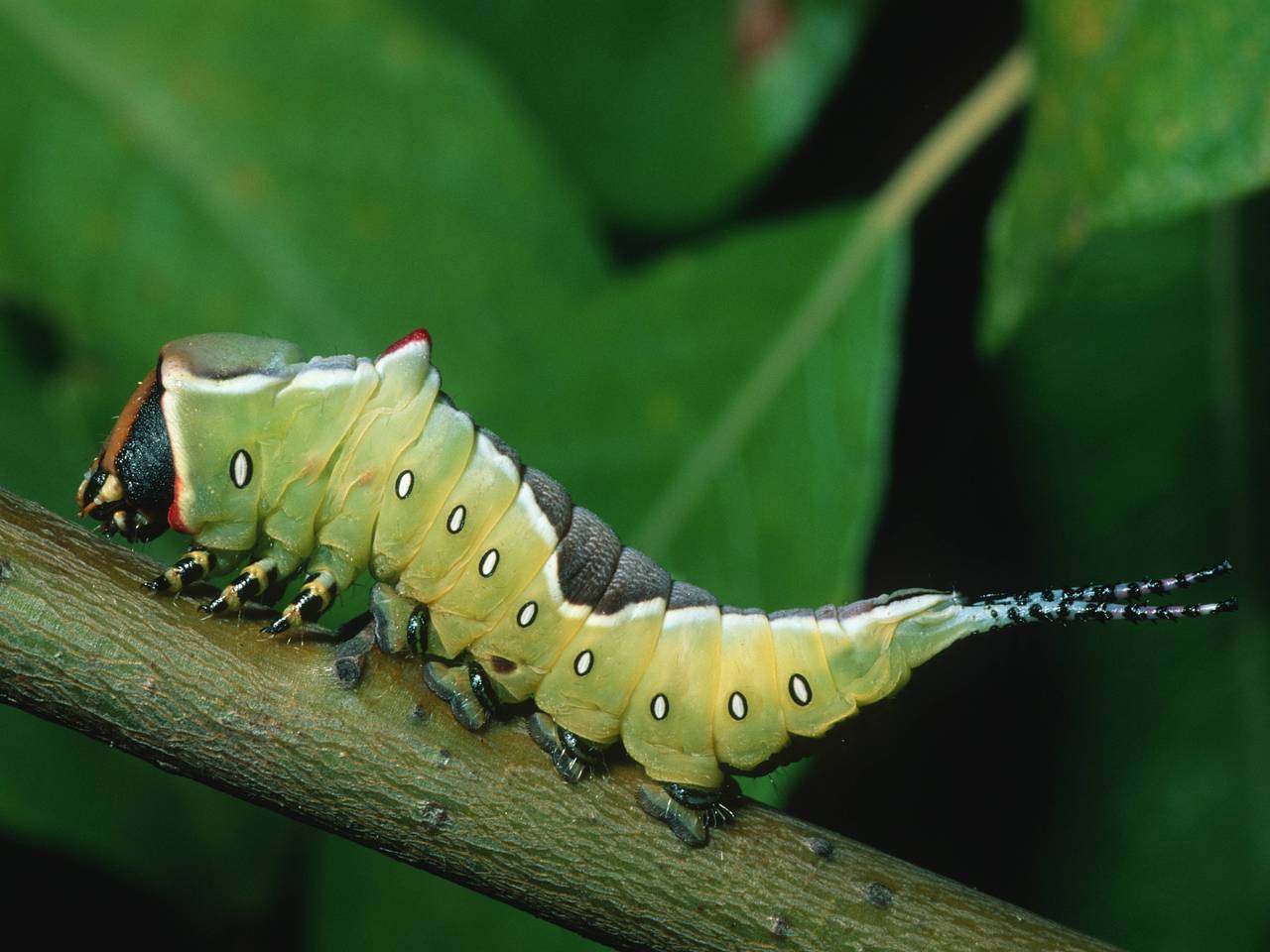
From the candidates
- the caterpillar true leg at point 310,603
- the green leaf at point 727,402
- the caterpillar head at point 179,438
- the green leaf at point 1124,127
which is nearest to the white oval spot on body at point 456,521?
the caterpillar true leg at point 310,603

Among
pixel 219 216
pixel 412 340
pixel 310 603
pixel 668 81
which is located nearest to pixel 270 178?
pixel 219 216

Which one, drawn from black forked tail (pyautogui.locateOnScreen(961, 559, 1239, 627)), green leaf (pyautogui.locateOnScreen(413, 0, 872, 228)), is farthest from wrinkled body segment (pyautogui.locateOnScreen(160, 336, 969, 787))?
green leaf (pyautogui.locateOnScreen(413, 0, 872, 228))

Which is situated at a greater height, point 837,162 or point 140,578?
point 837,162

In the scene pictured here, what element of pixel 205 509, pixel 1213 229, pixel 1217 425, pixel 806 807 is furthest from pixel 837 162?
pixel 205 509

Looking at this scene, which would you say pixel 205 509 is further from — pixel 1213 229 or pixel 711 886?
pixel 1213 229

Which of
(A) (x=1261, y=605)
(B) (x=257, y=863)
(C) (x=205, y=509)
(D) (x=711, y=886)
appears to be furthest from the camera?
(A) (x=1261, y=605)

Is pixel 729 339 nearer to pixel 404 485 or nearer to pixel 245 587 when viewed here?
pixel 404 485

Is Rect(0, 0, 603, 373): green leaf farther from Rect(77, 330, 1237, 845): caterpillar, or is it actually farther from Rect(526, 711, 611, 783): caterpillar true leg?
Rect(526, 711, 611, 783): caterpillar true leg
